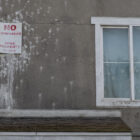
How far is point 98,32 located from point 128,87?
137 cm

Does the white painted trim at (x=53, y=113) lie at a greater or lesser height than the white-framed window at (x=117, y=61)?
→ lesser

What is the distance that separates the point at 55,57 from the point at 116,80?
1426 millimetres

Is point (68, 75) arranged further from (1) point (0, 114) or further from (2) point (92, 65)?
(1) point (0, 114)

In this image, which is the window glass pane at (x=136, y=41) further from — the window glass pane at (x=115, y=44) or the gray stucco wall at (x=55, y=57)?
the gray stucco wall at (x=55, y=57)

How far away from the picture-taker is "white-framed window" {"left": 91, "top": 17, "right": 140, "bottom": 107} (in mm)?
5375

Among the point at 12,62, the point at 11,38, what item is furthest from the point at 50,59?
the point at 11,38

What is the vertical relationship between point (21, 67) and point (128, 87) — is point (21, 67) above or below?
above

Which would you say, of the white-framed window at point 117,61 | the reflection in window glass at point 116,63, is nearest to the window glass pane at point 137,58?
the white-framed window at point 117,61

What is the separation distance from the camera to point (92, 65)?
17.8 feet

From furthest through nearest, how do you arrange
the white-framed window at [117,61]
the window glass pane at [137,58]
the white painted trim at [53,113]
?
the window glass pane at [137,58]
the white-framed window at [117,61]
the white painted trim at [53,113]

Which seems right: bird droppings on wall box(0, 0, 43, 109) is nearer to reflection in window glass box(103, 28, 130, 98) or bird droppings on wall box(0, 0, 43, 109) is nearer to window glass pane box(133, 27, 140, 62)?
reflection in window glass box(103, 28, 130, 98)

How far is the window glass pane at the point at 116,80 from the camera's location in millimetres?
5453

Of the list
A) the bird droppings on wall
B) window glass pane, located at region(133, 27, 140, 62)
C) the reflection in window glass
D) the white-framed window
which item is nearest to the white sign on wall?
the bird droppings on wall

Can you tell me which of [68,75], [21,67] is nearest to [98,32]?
[68,75]
